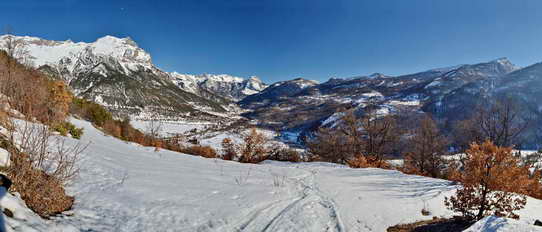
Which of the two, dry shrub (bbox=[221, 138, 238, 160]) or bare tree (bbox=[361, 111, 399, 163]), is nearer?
dry shrub (bbox=[221, 138, 238, 160])

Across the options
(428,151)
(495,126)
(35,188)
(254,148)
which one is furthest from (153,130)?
(495,126)

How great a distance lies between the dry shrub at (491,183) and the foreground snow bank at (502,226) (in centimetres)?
182

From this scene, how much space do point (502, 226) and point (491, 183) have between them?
2.64 meters

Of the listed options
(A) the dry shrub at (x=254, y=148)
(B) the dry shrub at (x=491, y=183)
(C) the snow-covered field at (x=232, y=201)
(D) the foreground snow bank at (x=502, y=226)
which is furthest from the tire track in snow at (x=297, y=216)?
(A) the dry shrub at (x=254, y=148)

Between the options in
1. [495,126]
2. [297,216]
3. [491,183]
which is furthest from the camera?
[495,126]

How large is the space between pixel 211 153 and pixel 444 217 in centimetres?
1706

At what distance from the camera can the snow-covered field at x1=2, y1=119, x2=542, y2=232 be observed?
5.00 metres

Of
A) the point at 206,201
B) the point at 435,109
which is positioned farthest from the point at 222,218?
the point at 435,109

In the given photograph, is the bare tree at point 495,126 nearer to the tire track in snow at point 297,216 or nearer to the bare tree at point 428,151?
the bare tree at point 428,151

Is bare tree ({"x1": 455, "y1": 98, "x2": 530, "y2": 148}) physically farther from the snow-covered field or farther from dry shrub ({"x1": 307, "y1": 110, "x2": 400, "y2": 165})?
the snow-covered field

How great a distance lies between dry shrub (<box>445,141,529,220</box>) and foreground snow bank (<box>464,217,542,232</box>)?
1816 mm

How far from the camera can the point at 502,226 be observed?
4262 millimetres

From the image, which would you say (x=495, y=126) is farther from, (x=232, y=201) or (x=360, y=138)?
(x=232, y=201)

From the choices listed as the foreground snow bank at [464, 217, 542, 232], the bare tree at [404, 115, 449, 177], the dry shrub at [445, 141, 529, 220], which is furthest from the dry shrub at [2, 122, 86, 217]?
the bare tree at [404, 115, 449, 177]
